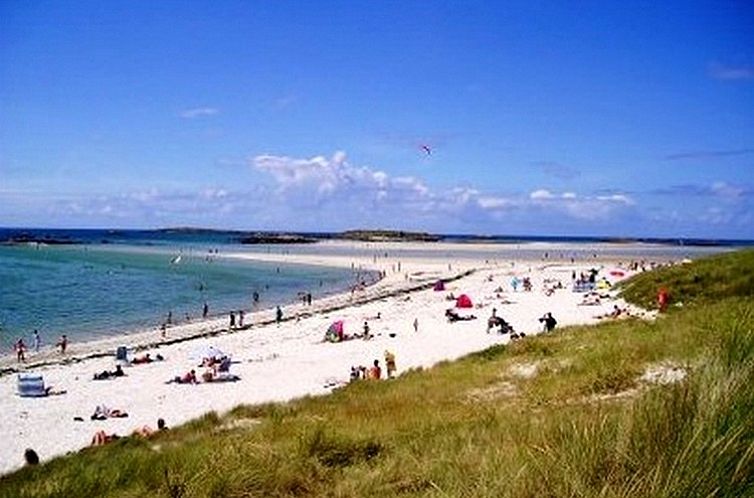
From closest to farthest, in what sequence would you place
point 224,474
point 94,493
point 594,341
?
point 224,474, point 94,493, point 594,341

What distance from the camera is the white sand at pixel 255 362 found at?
19.1 meters

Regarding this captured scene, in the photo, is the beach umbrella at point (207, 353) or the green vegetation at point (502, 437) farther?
the beach umbrella at point (207, 353)

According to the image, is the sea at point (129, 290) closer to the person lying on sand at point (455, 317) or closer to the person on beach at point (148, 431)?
the person lying on sand at point (455, 317)

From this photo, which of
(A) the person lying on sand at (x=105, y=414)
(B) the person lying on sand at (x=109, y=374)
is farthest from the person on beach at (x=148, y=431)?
(B) the person lying on sand at (x=109, y=374)

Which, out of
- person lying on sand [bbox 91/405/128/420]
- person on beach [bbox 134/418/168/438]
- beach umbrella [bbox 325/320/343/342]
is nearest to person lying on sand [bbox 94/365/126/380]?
person lying on sand [bbox 91/405/128/420]

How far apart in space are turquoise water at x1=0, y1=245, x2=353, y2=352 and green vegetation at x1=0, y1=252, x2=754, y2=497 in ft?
84.1

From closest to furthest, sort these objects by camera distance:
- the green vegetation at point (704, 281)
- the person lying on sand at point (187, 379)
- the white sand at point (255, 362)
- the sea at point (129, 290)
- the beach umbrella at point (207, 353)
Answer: the white sand at point (255, 362)
the person lying on sand at point (187, 379)
the green vegetation at point (704, 281)
the beach umbrella at point (207, 353)
the sea at point (129, 290)

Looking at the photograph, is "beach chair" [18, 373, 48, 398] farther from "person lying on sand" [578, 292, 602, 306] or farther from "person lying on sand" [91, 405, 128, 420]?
"person lying on sand" [578, 292, 602, 306]

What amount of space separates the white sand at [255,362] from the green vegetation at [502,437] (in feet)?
24.1

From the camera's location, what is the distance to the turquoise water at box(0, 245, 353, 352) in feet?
126

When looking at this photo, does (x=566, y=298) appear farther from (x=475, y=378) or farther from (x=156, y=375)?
(x=475, y=378)

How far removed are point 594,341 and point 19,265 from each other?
75.9 metres

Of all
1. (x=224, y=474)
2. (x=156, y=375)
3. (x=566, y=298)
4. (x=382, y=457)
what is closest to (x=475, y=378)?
(x=382, y=457)

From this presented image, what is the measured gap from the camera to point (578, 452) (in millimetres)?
3607
